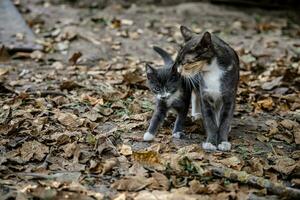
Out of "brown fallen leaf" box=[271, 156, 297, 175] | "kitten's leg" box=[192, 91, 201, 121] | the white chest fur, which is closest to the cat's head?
the white chest fur

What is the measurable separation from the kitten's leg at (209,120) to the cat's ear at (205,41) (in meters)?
0.53

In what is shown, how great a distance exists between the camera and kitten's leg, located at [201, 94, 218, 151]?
503cm

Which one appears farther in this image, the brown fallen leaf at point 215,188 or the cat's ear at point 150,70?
the cat's ear at point 150,70

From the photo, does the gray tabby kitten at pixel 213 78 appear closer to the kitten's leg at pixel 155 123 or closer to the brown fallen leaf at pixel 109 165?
the kitten's leg at pixel 155 123

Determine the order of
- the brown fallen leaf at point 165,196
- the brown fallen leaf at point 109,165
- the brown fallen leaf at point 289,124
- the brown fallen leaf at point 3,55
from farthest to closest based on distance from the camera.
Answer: the brown fallen leaf at point 3,55 < the brown fallen leaf at point 289,124 < the brown fallen leaf at point 109,165 < the brown fallen leaf at point 165,196

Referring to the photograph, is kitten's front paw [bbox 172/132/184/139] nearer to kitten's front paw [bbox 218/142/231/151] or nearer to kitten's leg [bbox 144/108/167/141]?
kitten's leg [bbox 144/108/167/141]

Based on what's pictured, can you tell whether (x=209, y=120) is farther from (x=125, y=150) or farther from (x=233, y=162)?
(x=125, y=150)

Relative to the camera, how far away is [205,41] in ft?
15.8

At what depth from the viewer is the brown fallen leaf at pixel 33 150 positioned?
14.8 ft

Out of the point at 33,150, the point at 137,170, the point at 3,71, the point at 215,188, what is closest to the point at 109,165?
the point at 137,170

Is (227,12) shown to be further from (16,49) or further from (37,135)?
(37,135)

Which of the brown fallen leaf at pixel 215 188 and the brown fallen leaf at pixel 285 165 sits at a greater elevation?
the brown fallen leaf at pixel 215 188

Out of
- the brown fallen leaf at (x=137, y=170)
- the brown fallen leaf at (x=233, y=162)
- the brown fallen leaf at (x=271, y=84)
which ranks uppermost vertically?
the brown fallen leaf at (x=233, y=162)

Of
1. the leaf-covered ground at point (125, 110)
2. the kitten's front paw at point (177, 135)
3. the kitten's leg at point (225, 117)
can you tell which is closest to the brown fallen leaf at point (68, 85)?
the leaf-covered ground at point (125, 110)
